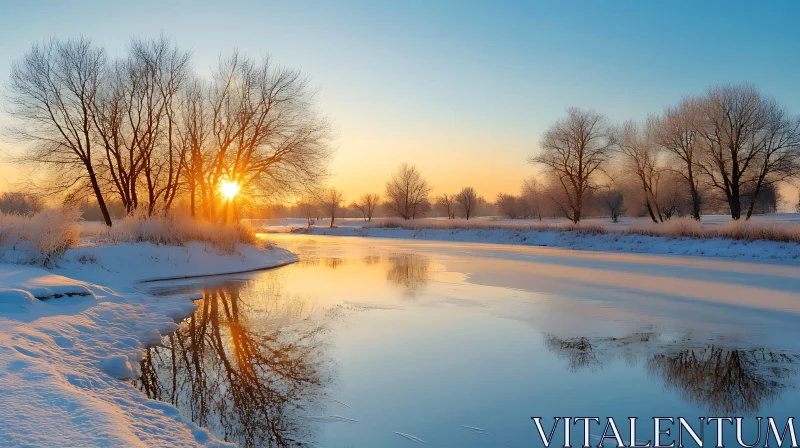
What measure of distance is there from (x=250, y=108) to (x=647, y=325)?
2371 centimetres

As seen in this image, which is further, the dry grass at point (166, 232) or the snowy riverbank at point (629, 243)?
the snowy riverbank at point (629, 243)

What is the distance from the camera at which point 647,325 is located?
7.85m

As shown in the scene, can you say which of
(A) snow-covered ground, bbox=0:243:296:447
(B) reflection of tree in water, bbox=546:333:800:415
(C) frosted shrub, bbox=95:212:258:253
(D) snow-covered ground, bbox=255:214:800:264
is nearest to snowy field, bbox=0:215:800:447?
(A) snow-covered ground, bbox=0:243:296:447

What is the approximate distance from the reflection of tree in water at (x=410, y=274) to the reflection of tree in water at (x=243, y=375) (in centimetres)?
469

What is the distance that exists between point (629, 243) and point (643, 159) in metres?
15.1

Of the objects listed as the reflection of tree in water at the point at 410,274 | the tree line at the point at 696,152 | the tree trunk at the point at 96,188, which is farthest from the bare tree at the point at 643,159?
the tree trunk at the point at 96,188

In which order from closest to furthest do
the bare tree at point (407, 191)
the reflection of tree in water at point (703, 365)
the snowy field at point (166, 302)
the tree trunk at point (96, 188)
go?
the snowy field at point (166, 302)
the reflection of tree in water at point (703, 365)
the tree trunk at point (96, 188)
the bare tree at point (407, 191)

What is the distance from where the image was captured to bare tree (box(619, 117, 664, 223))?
36.9m

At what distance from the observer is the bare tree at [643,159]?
36906 mm

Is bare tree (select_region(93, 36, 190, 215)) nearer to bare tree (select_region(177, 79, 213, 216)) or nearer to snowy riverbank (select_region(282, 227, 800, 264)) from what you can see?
bare tree (select_region(177, 79, 213, 216))

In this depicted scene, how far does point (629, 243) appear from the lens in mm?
26500

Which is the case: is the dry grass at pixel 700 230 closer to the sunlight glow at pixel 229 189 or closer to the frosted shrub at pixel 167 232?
the sunlight glow at pixel 229 189

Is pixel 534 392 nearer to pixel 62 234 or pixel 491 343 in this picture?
pixel 491 343

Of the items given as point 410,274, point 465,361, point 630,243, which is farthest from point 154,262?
point 630,243
